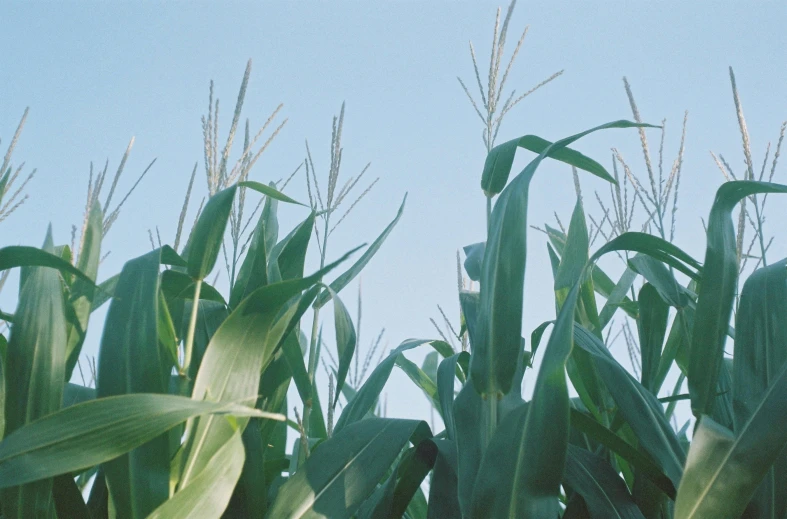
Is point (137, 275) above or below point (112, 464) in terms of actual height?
→ above

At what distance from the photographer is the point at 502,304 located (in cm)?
85

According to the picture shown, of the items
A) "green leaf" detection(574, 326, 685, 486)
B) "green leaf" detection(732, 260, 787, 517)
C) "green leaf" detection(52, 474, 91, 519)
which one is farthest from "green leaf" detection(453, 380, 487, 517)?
"green leaf" detection(52, 474, 91, 519)

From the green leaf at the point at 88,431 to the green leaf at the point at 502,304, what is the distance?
0.32m

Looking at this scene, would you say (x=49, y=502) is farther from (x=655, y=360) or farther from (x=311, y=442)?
(x=655, y=360)

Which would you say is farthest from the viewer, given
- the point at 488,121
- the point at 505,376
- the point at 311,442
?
the point at 488,121

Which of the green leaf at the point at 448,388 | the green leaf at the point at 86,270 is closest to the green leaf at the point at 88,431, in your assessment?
the green leaf at the point at 86,270

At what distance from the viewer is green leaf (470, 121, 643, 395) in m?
0.84

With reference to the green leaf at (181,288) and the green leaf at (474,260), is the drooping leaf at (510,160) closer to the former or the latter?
the green leaf at (474,260)

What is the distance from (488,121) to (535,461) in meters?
0.72

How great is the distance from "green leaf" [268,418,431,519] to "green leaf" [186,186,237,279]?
274 millimetres

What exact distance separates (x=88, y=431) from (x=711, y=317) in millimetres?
734

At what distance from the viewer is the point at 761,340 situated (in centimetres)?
89

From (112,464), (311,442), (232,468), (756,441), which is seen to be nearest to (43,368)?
(112,464)

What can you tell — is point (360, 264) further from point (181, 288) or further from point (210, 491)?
point (210, 491)
